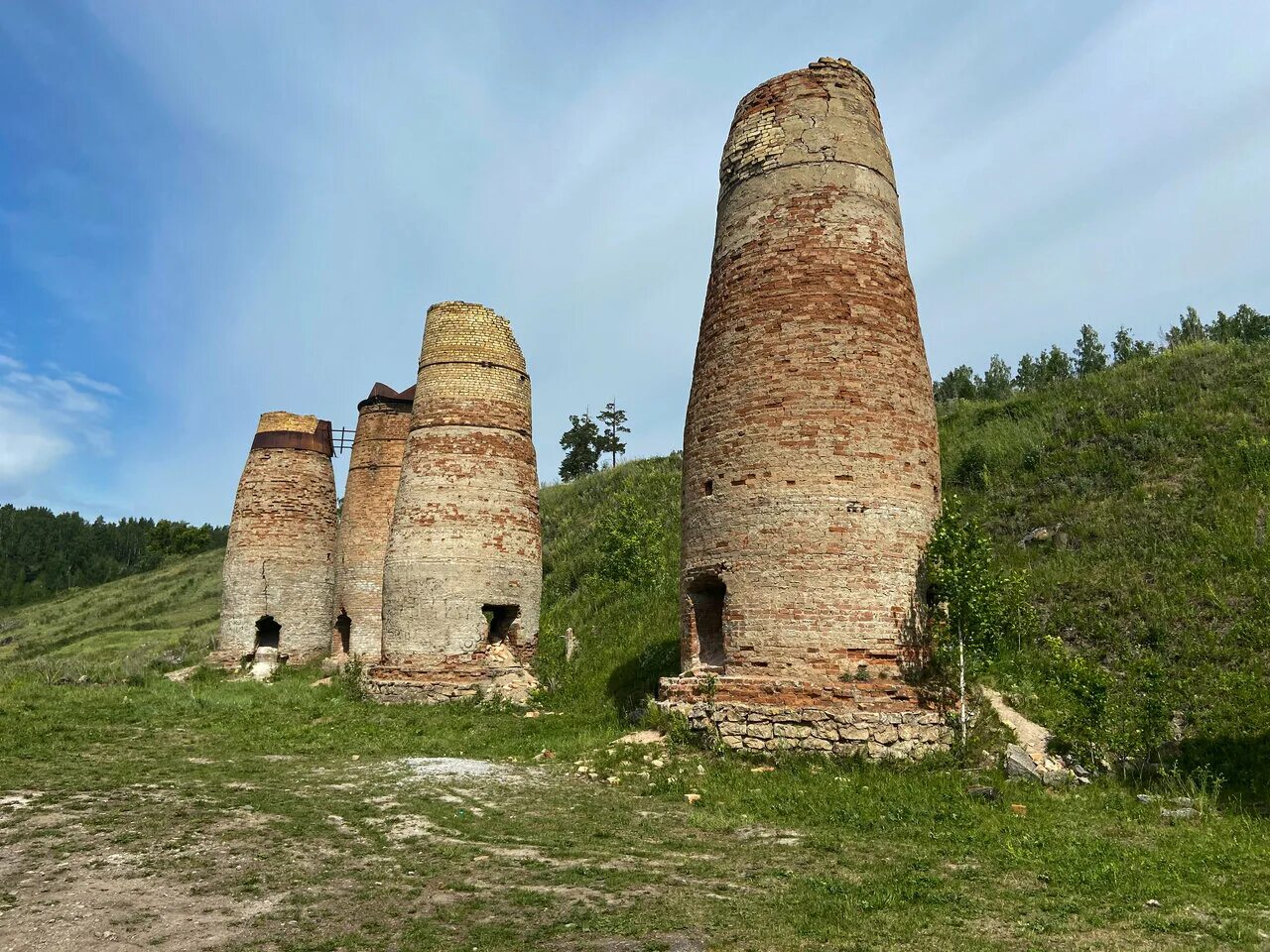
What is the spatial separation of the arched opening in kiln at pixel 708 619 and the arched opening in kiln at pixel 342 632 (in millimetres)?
12996

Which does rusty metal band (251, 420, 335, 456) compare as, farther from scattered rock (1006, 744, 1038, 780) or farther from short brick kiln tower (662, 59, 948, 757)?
scattered rock (1006, 744, 1038, 780)

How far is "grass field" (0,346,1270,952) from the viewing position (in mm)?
5145

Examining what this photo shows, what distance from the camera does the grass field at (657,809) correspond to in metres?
5.14

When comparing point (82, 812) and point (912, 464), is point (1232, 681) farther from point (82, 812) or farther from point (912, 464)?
point (82, 812)

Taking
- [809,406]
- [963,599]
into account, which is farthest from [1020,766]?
[809,406]

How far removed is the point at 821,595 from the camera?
1008 centimetres

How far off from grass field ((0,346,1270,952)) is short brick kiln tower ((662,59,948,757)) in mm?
797

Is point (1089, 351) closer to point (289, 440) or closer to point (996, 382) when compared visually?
point (996, 382)

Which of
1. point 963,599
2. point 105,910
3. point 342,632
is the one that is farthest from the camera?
point 342,632

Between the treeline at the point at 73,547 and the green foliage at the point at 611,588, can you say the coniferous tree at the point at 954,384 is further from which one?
the treeline at the point at 73,547

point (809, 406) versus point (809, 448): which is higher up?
point (809, 406)

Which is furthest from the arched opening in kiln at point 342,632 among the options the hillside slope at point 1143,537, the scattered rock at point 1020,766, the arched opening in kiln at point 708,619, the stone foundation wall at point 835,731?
the scattered rock at point 1020,766

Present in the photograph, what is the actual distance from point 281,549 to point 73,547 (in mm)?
105277

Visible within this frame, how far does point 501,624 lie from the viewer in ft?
57.7
